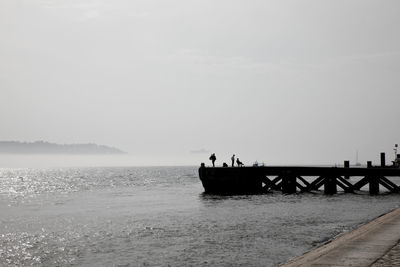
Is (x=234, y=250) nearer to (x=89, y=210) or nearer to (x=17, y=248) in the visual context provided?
(x=17, y=248)

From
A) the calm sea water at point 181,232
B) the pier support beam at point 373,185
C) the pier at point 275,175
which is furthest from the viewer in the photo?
the pier at point 275,175

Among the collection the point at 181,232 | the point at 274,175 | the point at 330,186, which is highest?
the point at 274,175

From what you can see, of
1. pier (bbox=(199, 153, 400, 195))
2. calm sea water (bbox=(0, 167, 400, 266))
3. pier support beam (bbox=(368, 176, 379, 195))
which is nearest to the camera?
calm sea water (bbox=(0, 167, 400, 266))

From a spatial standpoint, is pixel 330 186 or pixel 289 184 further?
pixel 289 184

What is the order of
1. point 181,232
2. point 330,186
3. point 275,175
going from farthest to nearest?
1. point 330,186
2. point 275,175
3. point 181,232

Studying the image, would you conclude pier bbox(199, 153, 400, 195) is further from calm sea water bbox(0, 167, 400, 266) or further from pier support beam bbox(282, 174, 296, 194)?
calm sea water bbox(0, 167, 400, 266)

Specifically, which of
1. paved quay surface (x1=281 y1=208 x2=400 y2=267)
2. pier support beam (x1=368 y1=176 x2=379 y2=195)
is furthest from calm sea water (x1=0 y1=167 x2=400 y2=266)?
pier support beam (x1=368 y1=176 x2=379 y2=195)

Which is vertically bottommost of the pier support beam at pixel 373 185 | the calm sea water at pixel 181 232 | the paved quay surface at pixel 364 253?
the calm sea water at pixel 181 232

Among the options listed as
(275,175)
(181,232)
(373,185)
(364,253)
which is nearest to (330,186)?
(373,185)

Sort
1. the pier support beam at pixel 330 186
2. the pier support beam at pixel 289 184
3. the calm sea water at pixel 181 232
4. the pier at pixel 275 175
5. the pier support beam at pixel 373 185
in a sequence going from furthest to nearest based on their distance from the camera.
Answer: the pier support beam at pixel 289 184
the pier support beam at pixel 330 186
the pier at pixel 275 175
the pier support beam at pixel 373 185
the calm sea water at pixel 181 232

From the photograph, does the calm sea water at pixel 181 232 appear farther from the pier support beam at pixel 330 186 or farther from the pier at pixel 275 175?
the pier support beam at pixel 330 186

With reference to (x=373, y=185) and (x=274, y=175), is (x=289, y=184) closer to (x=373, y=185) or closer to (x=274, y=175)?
(x=274, y=175)

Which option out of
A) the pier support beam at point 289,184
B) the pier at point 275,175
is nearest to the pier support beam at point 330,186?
the pier at point 275,175

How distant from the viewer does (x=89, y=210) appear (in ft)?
145
